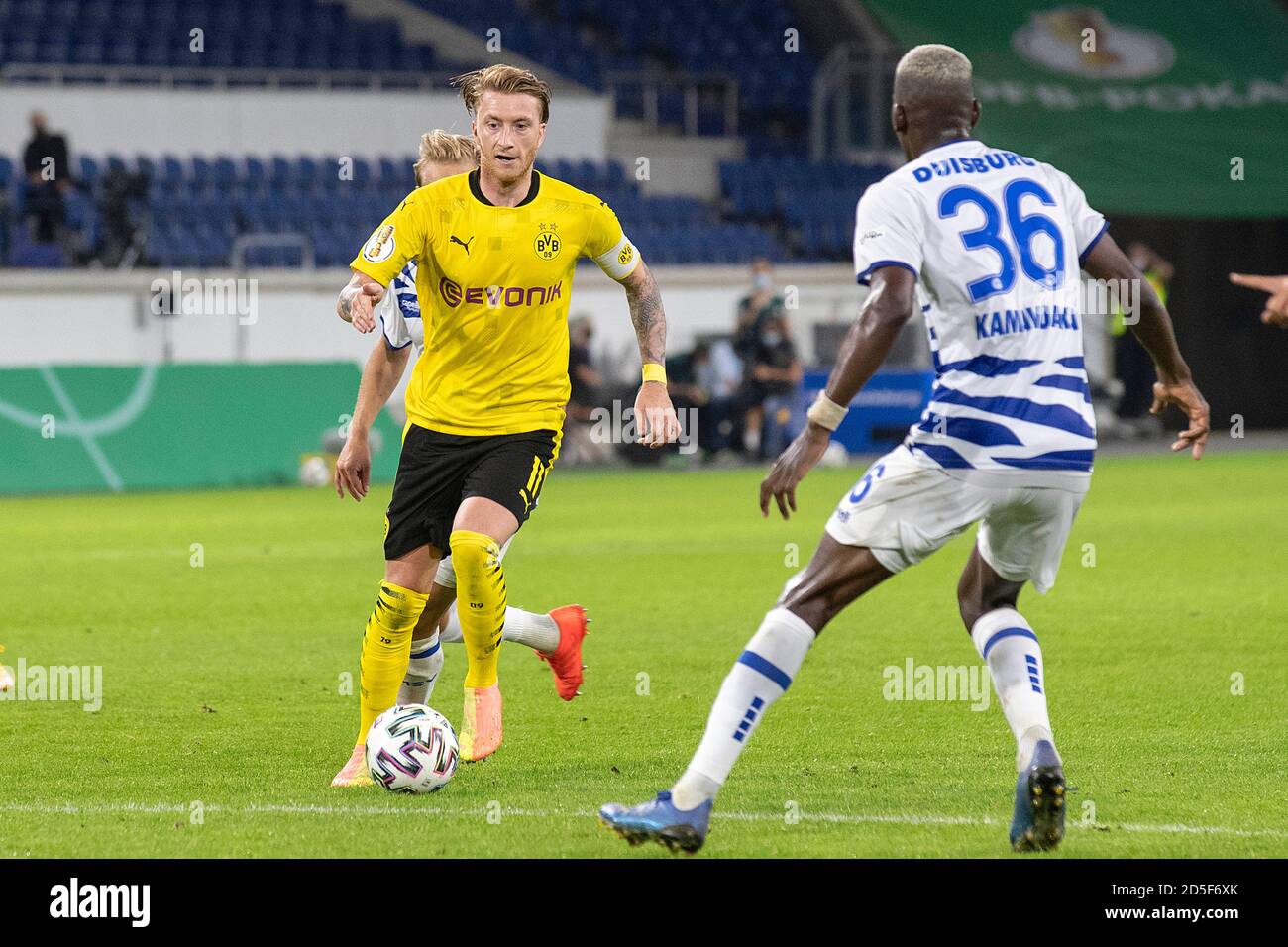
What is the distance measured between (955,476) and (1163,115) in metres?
24.6

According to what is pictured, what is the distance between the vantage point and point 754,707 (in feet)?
16.7

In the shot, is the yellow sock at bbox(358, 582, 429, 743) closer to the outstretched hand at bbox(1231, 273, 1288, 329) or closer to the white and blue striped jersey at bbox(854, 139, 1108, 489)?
the white and blue striped jersey at bbox(854, 139, 1108, 489)

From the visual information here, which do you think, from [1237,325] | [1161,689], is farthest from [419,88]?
[1161,689]

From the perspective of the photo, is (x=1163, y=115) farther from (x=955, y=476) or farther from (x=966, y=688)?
(x=955, y=476)

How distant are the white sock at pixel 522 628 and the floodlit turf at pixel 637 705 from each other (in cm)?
36

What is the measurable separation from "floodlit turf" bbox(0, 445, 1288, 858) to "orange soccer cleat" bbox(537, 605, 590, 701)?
17 cm

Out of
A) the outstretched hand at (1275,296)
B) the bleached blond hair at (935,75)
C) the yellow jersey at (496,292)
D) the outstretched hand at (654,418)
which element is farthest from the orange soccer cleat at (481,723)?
the outstretched hand at (1275,296)

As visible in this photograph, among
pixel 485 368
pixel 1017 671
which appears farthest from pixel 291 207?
pixel 1017 671

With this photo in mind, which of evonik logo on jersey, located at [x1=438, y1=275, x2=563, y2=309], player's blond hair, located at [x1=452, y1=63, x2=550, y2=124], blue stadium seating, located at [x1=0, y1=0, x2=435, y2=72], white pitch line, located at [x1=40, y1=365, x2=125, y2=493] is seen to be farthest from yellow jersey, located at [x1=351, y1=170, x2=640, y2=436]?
blue stadium seating, located at [x1=0, y1=0, x2=435, y2=72]

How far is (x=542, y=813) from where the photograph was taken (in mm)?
5738

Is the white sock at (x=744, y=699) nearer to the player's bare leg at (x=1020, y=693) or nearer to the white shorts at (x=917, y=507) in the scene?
the white shorts at (x=917, y=507)

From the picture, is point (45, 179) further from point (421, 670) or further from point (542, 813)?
point (542, 813)

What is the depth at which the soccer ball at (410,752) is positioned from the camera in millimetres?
5988

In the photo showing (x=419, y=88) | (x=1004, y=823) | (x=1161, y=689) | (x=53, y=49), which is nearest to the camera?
(x=1004, y=823)
